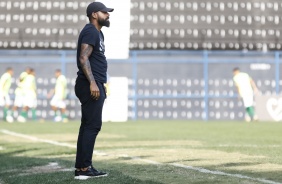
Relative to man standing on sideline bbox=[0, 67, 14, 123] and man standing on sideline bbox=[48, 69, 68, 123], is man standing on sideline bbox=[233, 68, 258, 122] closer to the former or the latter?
man standing on sideline bbox=[48, 69, 68, 123]

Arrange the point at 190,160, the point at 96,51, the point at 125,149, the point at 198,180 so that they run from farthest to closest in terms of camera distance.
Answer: the point at 125,149 → the point at 190,160 → the point at 96,51 → the point at 198,180

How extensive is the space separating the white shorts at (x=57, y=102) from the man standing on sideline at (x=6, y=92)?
1.34 meters

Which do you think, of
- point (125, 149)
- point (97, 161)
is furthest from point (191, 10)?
point (97, 161)

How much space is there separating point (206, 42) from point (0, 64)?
22.1ft

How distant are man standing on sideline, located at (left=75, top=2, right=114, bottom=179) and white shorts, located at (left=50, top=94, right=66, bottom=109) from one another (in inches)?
743

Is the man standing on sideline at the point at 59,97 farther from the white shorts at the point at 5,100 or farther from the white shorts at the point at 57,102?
the white shorts at the point at 5,100

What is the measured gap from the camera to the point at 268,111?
88.2 feet

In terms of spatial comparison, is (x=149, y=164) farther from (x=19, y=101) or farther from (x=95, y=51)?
(x=19, y=101)

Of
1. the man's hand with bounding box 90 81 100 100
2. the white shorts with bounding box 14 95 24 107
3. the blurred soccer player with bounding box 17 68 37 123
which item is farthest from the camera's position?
the white shorts with bounding box 14 95 24 107

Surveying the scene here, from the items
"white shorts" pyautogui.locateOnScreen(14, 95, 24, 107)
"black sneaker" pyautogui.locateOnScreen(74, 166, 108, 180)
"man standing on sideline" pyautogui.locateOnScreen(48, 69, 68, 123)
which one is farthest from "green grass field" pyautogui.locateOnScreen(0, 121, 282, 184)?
"white shorts" pyautogui.locateOnScreen(14, 95, 24, 107)

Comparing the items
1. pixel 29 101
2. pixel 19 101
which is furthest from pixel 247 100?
pixel 19 101

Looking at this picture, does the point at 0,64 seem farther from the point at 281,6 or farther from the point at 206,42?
the point at 281,6

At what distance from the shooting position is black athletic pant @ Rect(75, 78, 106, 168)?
6.99 m

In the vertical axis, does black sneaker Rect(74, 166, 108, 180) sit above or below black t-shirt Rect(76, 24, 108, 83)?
below
